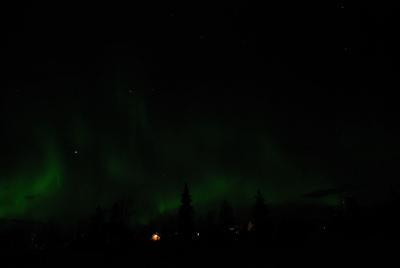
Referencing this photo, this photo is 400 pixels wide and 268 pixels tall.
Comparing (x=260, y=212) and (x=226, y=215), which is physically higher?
(x=226, y=215)

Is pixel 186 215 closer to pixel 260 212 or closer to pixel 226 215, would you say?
pixel 260 212

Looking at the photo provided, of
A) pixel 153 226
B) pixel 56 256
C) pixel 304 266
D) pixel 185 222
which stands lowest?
pixel 304 266

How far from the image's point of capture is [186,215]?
48.5 meters

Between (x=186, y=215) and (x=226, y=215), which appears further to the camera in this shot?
(x=226, y=215)

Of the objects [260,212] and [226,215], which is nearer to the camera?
[260,212]

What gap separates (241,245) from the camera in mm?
19906

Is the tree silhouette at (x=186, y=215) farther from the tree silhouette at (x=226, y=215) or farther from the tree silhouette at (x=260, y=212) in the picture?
the tree silhouette at (x=226, y=215)

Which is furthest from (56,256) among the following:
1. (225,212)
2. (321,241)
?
(225,212)

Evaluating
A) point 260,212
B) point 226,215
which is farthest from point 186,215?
point 226,215

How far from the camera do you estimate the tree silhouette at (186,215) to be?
47.1 m

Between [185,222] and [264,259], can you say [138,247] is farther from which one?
[185,222]

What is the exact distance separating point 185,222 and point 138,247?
2773cm

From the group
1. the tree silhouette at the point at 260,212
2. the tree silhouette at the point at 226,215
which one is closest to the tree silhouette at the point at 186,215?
the tree silhouette at the point at 260,212

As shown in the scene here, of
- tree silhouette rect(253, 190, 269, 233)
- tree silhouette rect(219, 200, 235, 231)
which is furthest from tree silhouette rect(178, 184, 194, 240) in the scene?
tree silhouette rect(219, 200, 235, 231)
